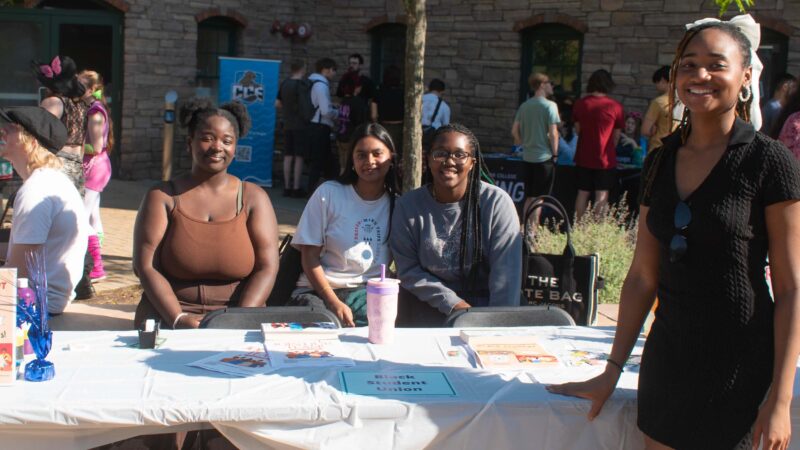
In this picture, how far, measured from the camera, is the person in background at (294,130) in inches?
480

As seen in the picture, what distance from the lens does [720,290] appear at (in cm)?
232

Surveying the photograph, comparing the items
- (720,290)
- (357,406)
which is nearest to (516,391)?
(357,406)

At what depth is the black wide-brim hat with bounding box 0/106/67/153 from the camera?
4.06 metres

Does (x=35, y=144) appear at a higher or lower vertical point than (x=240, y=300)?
higher

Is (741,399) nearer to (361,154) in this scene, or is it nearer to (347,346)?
(347,346)

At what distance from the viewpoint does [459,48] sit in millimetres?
12867

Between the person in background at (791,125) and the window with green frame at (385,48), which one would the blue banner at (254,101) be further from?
the person in background at (791,125)

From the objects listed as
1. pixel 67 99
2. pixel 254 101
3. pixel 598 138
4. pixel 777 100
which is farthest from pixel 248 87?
pixel 777 100

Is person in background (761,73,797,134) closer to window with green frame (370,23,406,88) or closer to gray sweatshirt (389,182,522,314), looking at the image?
window with green frame (370,23,406,88)

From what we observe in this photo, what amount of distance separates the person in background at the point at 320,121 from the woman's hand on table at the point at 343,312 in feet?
26.6

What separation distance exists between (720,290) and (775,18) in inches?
362

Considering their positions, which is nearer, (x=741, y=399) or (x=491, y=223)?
(x=741, y=399)

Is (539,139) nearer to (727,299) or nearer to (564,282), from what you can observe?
(564,282)

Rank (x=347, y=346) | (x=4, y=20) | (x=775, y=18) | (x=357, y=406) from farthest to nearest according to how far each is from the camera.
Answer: (x=4, y=20)
(x=775, y=18)
(x=347, y=346)
(x=357, y=406)
